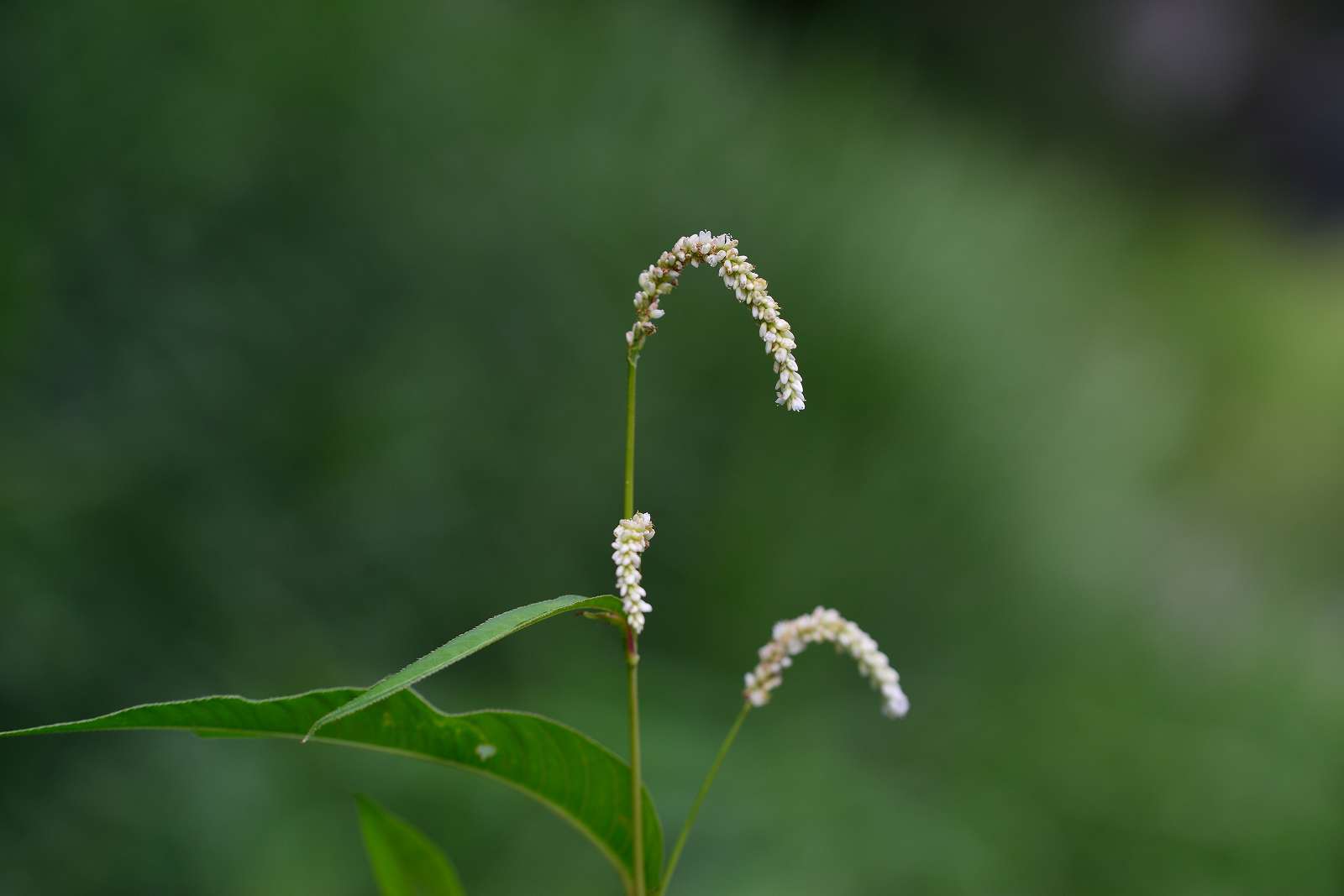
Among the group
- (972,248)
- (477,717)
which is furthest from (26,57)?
(972,248)

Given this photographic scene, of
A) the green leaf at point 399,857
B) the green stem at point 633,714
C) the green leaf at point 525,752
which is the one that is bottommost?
the green leaf at point 399,857

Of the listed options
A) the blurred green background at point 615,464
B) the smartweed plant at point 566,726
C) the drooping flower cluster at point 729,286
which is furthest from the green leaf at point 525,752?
the blurred green background at point 615,464

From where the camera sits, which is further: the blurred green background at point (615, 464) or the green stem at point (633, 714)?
the blurred green background at point (615, 464)

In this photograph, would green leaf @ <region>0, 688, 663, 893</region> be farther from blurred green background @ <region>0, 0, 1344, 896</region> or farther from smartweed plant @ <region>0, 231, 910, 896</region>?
blurred green background @ <region>0, 0, 1344, 896</region>

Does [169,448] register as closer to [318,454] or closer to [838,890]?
[318,454]

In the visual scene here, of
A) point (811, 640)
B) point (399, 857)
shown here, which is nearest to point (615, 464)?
point (399, 857)

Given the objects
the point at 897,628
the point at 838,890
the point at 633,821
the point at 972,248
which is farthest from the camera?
the point at 972,248

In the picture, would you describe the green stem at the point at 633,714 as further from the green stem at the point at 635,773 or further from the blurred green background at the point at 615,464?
the blurred green background at the point at 615,464

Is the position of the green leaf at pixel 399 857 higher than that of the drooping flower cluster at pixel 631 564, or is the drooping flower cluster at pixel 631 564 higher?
the drooping flower cluster at pixel 631 564
